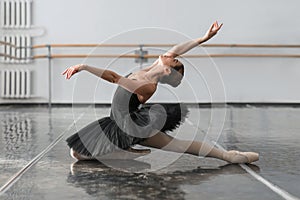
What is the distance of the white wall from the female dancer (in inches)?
214

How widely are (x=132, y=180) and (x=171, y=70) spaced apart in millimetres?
593

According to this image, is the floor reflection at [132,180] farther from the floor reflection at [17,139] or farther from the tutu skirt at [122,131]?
the floor reflection at [17,139]

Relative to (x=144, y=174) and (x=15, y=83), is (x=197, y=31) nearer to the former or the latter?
(x=15, y=83)

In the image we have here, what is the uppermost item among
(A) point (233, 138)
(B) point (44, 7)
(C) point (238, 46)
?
(B) point (44, 7)

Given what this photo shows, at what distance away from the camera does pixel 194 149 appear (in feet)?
7.41

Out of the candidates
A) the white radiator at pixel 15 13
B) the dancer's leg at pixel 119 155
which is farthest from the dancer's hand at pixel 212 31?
the white radiator at pixel 15 13

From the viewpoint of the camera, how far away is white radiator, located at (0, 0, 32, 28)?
25.1 feet

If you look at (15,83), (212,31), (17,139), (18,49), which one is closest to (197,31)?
(18,49)

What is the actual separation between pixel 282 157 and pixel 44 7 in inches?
239

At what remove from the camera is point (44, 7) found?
7.77 m

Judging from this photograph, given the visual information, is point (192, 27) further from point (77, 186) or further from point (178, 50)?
point (77, 186)

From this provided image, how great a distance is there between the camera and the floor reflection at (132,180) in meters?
1.58

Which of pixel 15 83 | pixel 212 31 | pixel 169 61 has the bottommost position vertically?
pixel 15 83

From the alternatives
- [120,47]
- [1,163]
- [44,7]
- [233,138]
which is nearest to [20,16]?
[44,7]
